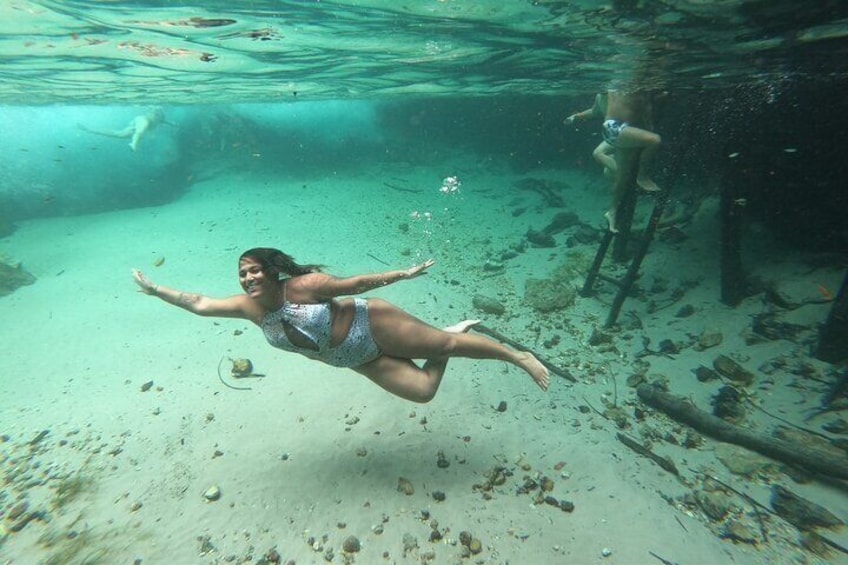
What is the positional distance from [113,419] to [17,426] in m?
1.57

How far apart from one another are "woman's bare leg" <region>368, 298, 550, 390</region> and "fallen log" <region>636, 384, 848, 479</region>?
102 inches

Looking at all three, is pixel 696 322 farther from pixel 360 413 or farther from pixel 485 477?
pixel 360 413

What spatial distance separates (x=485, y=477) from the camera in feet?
14.5

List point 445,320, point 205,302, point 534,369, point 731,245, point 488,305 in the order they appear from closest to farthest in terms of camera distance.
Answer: point 205,302 → point 534,369 → point 731,245 → point 445,320 → point 488,305

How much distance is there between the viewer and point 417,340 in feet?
13.2

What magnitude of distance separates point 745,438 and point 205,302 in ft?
23.2

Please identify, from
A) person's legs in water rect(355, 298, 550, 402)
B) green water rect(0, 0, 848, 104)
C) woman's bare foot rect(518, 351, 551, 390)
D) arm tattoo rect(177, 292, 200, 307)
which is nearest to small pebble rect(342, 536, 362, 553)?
person's legs in water rect(355, 298, 550, 402)

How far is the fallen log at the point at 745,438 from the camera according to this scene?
4453 mm

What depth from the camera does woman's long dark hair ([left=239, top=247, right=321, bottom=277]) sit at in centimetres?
345

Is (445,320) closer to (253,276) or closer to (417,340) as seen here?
A: (417,340)

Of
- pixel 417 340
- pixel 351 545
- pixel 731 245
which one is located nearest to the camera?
pixel 351 545

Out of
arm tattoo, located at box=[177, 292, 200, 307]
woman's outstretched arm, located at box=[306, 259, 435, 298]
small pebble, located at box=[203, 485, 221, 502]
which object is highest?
woman's outstretched arm, located at box=[306, 259, 435, 298]

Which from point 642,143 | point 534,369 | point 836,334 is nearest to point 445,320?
point 534,369

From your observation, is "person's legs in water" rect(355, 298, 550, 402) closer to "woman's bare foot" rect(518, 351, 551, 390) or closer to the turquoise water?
"woman's bare foot" rect(518, 351, 551, 390)
